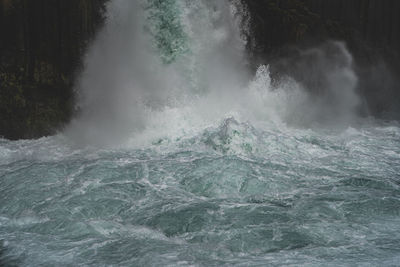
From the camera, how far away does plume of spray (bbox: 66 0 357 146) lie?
1176 cm

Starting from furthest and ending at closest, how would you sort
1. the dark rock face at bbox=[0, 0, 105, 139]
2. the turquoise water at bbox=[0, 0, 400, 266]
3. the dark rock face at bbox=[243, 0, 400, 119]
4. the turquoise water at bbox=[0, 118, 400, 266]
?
the dark rock face at bbox=[243, 0, 400, 119], the dark rock face at bbox=[0, 0, 105, 139], the turquoise water at bbox=[0, 0, 400, 266], the turquoise water at bbox=[0, 118, 400, 266]

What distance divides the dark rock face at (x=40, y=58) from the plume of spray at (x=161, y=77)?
1.40ft

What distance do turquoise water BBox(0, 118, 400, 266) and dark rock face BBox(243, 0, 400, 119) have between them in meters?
6.01

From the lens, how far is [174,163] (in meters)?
8.88

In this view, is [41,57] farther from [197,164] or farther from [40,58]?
[197,164]

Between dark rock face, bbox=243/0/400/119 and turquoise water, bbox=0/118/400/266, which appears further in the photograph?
dark rock face, bbox=243/0/400/119

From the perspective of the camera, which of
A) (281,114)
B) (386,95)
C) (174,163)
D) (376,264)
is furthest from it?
(386,95)

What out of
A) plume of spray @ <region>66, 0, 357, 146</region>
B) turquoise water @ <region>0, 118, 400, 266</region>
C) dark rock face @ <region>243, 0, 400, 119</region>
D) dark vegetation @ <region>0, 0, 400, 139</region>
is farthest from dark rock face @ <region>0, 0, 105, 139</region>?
dark rock face @ <region>243, 0, 400, 119</region>

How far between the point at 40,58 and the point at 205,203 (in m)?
7.42

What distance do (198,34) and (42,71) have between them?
4345mm

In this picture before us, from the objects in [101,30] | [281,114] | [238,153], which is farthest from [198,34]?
[238,153]

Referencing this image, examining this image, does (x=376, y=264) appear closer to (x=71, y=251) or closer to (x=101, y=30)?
(x=71, y=251)

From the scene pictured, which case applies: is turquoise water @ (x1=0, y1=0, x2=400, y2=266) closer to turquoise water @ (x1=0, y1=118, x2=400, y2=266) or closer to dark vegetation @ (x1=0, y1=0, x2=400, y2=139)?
turquoise water @ (x1=0, y1=118, x2=400, y2=266)

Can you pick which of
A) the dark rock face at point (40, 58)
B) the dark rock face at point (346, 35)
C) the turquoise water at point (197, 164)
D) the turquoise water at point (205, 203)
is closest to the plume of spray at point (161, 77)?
the turquoise water at point (197, 164)
